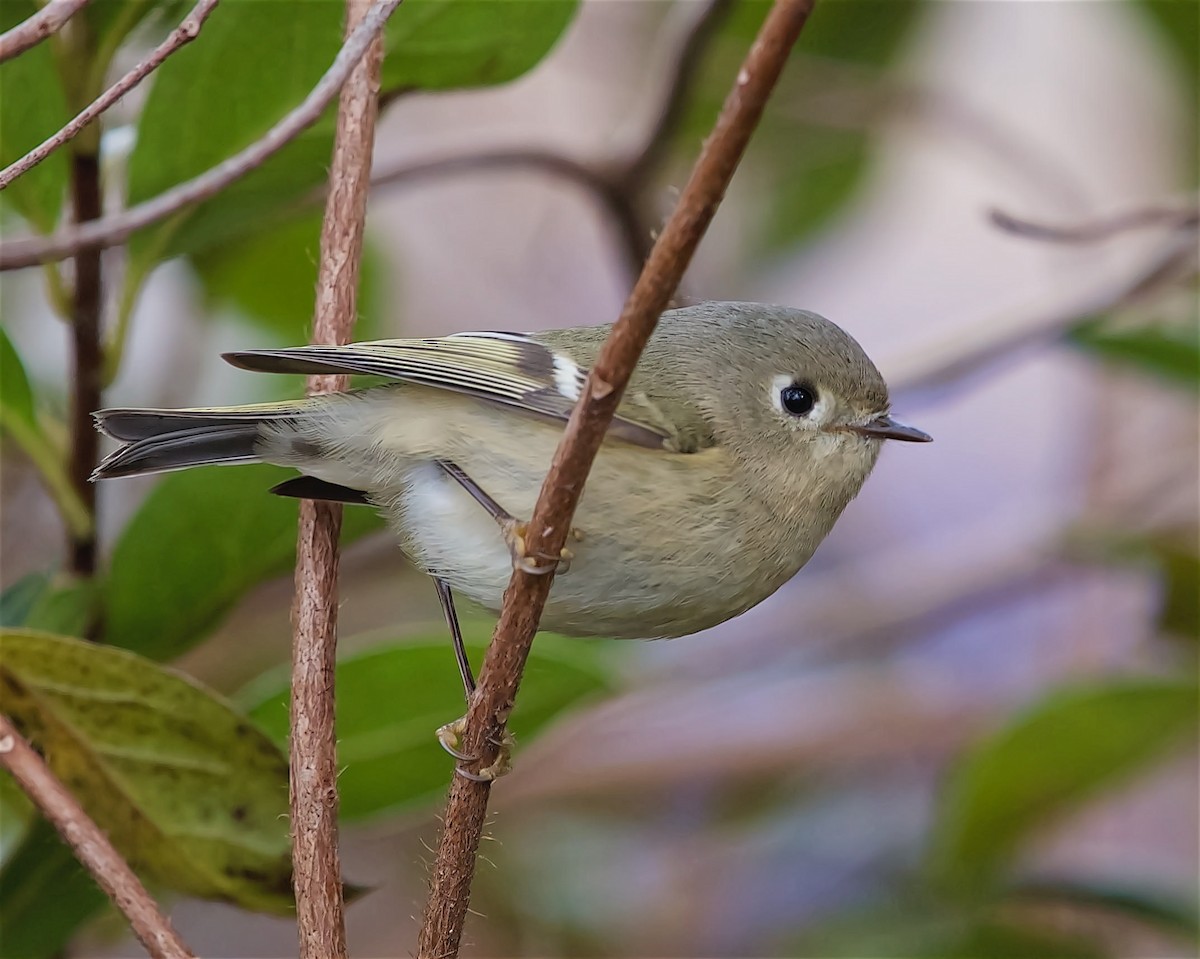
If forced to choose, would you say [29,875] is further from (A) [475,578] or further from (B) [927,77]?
(B) [927,77]

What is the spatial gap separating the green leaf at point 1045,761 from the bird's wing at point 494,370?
72 cm

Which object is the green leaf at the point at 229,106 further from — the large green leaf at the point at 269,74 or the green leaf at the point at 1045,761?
the green leaf at the point at 1045,761

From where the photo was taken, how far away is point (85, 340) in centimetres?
117

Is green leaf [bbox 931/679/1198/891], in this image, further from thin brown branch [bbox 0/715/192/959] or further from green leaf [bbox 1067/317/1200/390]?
thin brown branch [bbox 0/715/192/959]

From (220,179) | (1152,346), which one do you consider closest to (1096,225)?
(1152,346)

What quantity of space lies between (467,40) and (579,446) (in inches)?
24.7

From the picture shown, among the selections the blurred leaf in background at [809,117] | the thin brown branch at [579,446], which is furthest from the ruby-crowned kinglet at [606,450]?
the blurred leaf in background at [809,117]

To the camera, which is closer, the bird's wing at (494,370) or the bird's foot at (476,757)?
the bird's foot at (476,757)

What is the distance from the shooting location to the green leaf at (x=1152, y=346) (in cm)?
167

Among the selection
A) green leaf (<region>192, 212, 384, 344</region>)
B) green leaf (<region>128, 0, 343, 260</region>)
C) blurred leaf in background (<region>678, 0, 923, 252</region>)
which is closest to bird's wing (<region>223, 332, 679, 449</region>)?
green leaf (<region>128, 0, 343, 260</region>)

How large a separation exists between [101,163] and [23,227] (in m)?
0.41

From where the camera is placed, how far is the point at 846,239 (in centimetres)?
246

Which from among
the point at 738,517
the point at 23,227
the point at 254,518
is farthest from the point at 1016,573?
the point at 23,227

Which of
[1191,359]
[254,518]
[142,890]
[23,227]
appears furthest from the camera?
[1191,359]
